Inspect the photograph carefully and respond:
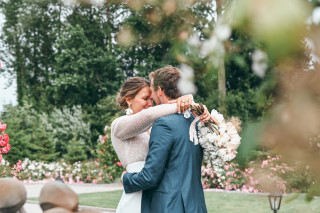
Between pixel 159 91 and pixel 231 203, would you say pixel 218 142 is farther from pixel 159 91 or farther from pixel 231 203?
pixel 231 203

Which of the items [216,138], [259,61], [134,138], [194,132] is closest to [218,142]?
[216,138]

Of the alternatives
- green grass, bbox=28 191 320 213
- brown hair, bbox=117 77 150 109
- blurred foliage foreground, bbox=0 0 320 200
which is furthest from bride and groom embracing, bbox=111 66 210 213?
green grass, bbox=28 191 320 213

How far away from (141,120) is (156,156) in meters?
0.25

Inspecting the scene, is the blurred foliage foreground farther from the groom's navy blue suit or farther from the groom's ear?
the groom's ear

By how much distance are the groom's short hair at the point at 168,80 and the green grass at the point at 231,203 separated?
183 inches

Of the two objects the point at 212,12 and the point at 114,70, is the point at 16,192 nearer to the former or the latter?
the point at 212,12

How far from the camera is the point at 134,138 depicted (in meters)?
2.79

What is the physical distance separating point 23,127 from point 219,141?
1802cm

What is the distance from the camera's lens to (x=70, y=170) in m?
15.9

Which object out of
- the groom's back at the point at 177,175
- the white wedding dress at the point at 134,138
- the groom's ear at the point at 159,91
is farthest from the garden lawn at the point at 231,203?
the groom's ear at the point at 159,91

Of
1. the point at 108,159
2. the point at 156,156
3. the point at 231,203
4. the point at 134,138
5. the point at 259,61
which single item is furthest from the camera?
the point at 108,159

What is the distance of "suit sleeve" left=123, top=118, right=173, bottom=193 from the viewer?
7.94 ft

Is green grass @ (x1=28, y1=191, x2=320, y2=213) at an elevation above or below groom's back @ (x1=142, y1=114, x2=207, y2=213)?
below

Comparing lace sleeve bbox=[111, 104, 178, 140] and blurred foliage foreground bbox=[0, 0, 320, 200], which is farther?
lace sleeve bbox=[111, 104, 178, 140]
